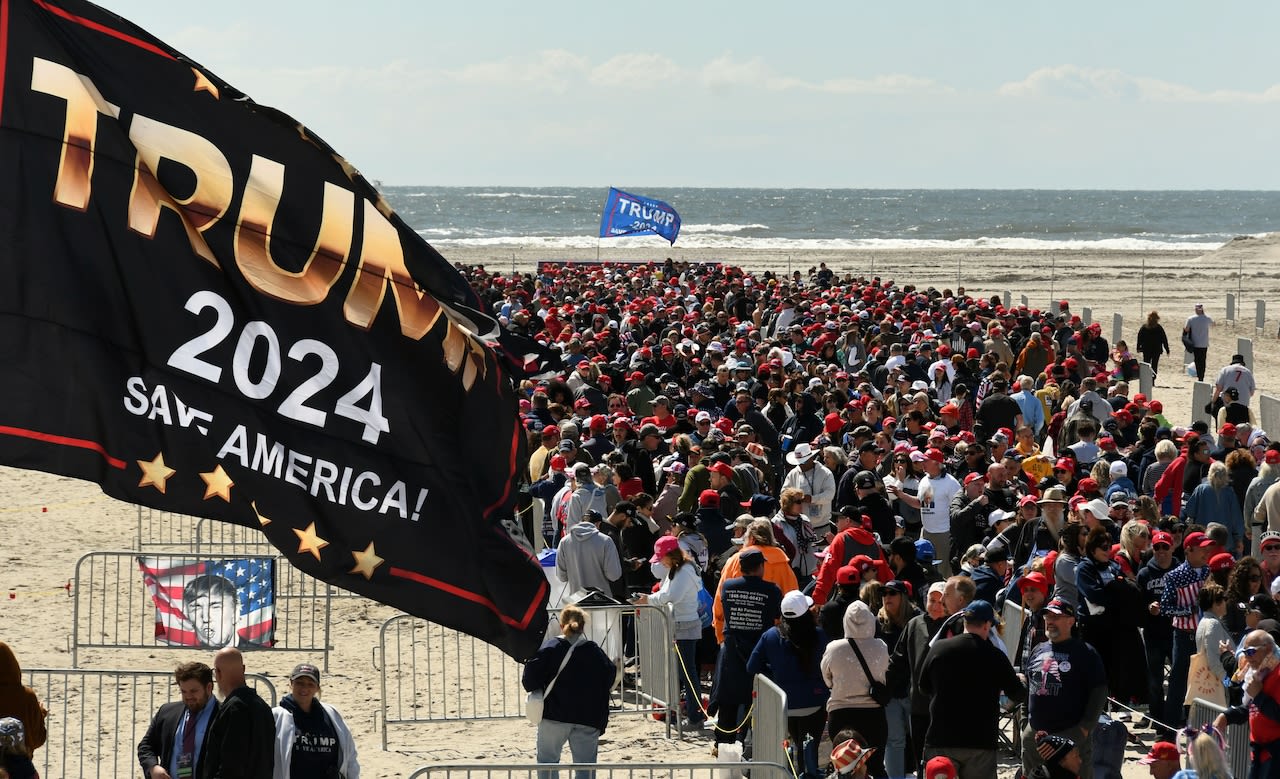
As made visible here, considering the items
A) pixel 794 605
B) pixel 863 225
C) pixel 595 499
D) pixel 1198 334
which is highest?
pixel 863 225

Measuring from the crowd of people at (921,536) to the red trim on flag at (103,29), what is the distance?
426 centimetres

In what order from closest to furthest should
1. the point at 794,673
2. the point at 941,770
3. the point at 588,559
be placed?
the point at 941,770, the point at 794,673, the point at 588,559

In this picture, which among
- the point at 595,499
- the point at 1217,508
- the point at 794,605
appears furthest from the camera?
the point at 1217,508

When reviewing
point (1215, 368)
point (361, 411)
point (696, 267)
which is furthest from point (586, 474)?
point (696, 267)

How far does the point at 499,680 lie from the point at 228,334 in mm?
6992

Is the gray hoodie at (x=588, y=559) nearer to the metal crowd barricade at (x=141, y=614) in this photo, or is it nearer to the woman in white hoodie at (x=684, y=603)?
the woman in white hoodie at (x=684, y=603)

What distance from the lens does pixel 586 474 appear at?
12.4 metres

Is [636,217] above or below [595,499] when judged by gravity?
above

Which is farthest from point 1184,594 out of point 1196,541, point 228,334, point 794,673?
point 228,334

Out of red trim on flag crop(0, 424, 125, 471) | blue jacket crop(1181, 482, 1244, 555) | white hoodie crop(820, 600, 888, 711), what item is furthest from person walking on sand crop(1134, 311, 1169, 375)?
red trim on flag crop(0, 424, 125, 471)

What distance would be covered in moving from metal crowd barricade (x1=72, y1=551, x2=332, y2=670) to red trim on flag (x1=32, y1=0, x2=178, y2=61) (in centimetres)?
716

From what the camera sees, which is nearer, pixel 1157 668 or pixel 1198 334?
pixel 1157 668

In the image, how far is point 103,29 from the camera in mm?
5266

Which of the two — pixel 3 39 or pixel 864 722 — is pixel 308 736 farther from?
pixel 3 39
